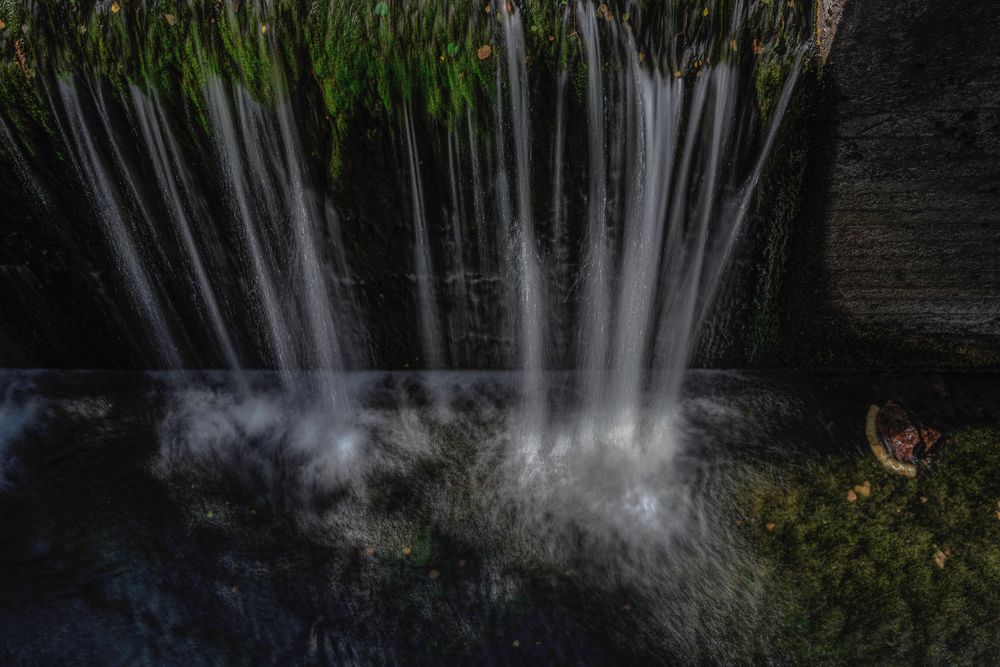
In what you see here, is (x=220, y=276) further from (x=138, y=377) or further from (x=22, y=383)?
(x=22, y=383)

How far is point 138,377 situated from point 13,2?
2744mm

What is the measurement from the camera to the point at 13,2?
3281 mm

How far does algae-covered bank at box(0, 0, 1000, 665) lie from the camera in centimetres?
323

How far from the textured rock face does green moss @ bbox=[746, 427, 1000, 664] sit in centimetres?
77

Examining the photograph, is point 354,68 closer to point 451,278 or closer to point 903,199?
point 451,278

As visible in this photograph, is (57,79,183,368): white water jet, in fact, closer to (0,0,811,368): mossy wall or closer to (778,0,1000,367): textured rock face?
(0,0,811,368): mossy wall

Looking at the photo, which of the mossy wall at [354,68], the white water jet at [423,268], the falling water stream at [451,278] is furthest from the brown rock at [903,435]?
the white water jet at [423,268]

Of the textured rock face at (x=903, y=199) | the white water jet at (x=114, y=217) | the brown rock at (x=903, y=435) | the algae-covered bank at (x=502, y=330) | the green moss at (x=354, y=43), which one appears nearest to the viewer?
the textured rock face at (x=903, y=199)

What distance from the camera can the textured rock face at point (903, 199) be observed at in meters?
3.02

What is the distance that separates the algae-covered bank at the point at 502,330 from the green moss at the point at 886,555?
2cm

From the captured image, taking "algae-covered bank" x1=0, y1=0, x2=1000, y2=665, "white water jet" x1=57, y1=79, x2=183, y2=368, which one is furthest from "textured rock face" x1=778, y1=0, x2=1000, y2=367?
"white water jet" x1=57, y1=79, x2=183, y2=368

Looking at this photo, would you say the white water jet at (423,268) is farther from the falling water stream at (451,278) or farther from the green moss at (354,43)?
the green moss at (354,43)

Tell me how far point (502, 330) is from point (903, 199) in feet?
8.30

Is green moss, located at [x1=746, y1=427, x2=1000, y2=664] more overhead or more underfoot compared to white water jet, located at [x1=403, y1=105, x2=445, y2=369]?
more underfoot
